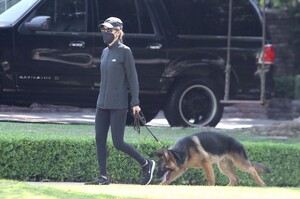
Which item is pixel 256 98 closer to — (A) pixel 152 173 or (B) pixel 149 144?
(B) pixel 149 144

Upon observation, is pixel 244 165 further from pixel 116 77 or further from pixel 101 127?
pixel 116 77

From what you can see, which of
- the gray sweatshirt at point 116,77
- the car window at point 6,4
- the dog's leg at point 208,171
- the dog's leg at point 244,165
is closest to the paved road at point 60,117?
the car window at point 6,4

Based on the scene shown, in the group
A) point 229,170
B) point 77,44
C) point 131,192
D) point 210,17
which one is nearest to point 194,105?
point 210,17

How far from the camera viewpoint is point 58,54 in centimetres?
1636

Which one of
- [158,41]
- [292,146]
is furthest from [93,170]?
[158,41]

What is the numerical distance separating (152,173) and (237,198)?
1.83 m

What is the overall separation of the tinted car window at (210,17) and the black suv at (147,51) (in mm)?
16

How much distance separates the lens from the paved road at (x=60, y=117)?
1845 centimetres

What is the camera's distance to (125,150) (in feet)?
39.0

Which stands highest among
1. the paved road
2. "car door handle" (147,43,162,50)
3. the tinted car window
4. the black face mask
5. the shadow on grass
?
the black face mask

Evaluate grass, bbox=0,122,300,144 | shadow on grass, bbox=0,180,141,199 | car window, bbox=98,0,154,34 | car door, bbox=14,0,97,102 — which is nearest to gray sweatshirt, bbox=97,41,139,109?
shadow on grass, bbox=0,180,141,199

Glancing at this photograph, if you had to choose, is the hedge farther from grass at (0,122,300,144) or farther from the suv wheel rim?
the suv wheel rim

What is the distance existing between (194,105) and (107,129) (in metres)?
5.44

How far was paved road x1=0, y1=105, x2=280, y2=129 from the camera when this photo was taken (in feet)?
60.5
